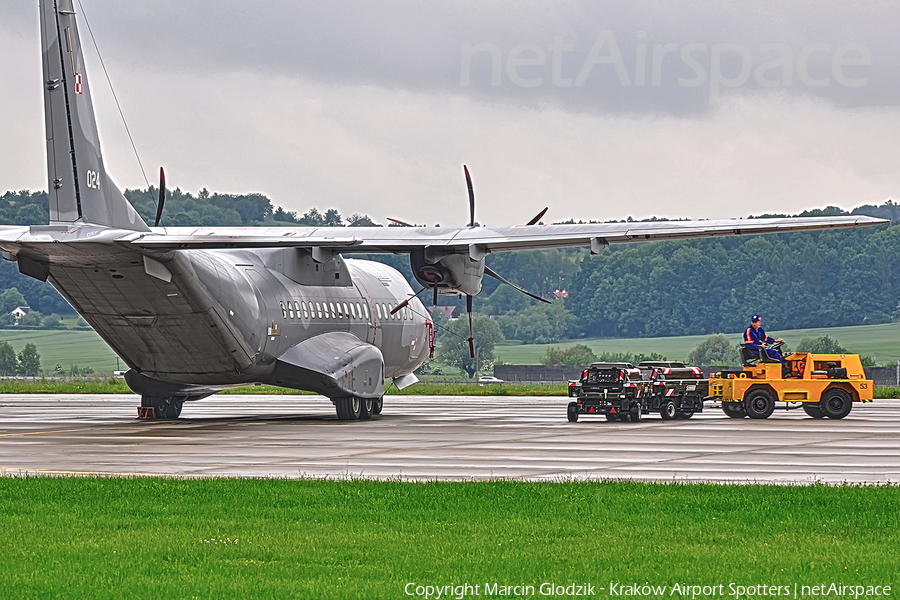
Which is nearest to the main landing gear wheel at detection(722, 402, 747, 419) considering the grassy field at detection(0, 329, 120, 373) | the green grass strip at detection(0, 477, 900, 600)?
the green grass strip at detection(0, 477, 900, 600)

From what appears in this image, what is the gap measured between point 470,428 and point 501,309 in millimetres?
114237

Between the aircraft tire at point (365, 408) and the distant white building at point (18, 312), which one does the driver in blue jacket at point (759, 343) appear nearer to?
the aircraft tire at point (365, 408)

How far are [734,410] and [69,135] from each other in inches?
702

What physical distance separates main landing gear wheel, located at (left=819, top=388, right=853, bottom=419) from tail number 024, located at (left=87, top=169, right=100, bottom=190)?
1818 centimetres

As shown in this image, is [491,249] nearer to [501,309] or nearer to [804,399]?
[804,399]

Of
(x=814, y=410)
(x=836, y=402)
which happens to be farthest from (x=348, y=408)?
(x=836, y=402)

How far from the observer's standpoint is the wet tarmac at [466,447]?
18.4 m

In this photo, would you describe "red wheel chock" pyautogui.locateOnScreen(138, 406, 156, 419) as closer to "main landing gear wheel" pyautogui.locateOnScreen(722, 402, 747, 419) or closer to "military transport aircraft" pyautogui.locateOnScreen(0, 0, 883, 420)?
"military transport aircraft" pyautogui.locateOnScreen(0, 0, 883, 420)

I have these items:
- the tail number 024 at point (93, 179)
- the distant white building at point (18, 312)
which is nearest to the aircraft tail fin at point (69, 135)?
the tail number 024 at point (93, 179)

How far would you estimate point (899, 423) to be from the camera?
30.9 meters

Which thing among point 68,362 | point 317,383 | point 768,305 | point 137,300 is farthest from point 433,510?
point 768,305

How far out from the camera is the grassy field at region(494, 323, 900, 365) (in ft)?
366

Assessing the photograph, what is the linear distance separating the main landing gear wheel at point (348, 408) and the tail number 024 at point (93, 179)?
9.02 meters

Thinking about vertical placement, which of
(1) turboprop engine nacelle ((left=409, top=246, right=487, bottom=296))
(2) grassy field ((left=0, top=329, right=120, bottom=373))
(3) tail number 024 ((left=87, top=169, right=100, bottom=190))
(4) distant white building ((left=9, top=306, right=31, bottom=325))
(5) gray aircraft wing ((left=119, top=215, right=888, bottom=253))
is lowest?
(2) grassy field ((left=0, top=329, right=120, bottom=373))
